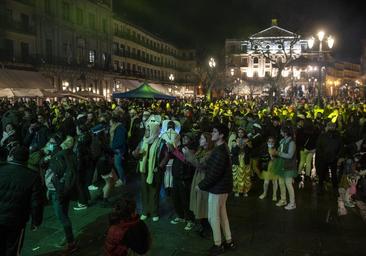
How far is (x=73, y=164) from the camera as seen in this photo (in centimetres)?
551

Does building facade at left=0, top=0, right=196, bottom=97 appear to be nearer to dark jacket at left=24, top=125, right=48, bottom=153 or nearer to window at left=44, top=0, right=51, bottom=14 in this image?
window at left=44, top=0, right=51, bottom=14

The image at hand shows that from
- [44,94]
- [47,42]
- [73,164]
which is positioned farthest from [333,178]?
[47,42]

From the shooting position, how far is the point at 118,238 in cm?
318

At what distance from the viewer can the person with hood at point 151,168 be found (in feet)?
21.5

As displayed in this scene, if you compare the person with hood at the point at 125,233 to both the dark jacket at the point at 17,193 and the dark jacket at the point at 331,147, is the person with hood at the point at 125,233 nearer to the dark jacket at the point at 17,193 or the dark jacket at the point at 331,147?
the dark jacket at the point at 17,193

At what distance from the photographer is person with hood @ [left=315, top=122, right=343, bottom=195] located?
8117mm

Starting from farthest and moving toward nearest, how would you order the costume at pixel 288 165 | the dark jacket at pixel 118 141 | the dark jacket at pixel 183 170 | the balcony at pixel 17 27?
the balcony at pixel 17 27 < the dark jacket at pixel 118 141 < the costume at pixel 288 165 < the dark jacket at pixel 183 170

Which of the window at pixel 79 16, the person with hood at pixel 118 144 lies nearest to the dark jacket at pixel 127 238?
the person with hood at pixel 118 144

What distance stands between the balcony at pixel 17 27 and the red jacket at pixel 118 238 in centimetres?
3083

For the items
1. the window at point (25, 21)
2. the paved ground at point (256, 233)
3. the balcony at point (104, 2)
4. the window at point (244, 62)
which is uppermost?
the balcony at point (104, 2)

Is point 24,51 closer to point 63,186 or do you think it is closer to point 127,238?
point 63,186

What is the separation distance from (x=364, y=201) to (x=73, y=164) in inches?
234

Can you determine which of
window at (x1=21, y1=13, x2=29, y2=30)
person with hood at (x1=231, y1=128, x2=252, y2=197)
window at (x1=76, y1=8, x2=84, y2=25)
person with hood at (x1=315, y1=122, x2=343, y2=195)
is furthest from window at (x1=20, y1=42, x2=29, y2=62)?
person with hood at (x1=315, y1=122, x2=343, y2=195)

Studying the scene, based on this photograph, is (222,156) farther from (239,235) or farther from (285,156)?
(285,156)
